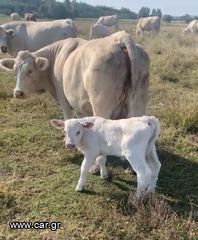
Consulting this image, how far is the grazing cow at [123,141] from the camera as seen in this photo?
17.2 feet

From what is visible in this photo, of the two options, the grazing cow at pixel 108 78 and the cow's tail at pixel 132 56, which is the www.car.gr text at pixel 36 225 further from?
the cow's tail at pixel 132 56

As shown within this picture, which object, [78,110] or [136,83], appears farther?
[78,110]

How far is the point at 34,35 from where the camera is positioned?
50.9ft

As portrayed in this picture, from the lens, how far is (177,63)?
46.7 feet

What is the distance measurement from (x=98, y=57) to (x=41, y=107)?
11.7 feet

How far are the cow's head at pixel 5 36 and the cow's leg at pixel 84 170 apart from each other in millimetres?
10311

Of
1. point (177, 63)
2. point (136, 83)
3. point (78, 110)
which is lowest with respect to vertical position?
point (177, 63)

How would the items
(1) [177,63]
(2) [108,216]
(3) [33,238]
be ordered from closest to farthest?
1. (3) [33,238]
2. (2) [108,216]
3. (1) [177,63]

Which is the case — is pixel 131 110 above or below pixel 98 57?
below

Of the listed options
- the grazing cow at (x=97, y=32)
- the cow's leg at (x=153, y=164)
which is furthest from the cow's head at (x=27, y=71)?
the grazing cow at (x=97, y=32)

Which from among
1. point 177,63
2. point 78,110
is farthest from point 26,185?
point 177,63

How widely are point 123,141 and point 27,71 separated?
8.83 feet

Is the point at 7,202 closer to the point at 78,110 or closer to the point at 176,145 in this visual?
the point at 78,110

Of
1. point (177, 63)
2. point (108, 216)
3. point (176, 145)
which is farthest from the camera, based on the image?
point (177, 63)
